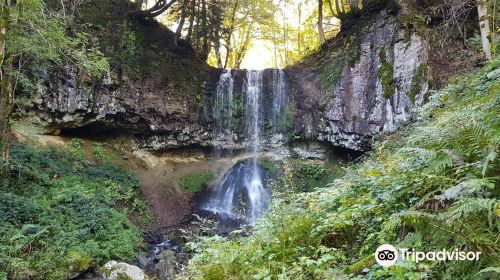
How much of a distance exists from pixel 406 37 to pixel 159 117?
11.0 metres

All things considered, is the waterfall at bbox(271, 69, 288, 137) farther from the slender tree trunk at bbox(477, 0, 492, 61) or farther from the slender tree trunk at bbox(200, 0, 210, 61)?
the slender tree trunk at bbox(477, 0, 492, 61)

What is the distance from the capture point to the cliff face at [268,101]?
12297 mm

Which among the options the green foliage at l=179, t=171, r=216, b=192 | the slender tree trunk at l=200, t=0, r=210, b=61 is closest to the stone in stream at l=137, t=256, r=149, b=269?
the green foliage at l=179, t=171, r=216, b=192

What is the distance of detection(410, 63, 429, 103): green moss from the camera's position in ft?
37.1

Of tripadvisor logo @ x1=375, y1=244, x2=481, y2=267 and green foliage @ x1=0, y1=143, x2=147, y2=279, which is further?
green foliage @ x1=0, y1=143, x2=147, y2=279

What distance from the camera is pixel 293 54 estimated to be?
2531 centimetres

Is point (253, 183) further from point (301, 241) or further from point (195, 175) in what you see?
point (301, 241)

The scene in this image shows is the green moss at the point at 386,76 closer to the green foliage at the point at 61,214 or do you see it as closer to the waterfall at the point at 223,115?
the waterfall at the point at 223,115

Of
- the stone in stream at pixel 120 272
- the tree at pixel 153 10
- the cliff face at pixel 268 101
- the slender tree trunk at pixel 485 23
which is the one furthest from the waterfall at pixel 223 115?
the slender tree trunk at pixel 485 23

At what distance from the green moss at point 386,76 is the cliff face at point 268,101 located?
4cm

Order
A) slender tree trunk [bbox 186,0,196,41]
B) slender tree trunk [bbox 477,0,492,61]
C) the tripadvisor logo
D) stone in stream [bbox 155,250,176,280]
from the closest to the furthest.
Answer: the tripadvisor logo
slender tree trunk [bbox 477,0,492,61]
stone in stream [bbox 155,250,176,280]
slender tree trunk [bbox 186,0,196,41]

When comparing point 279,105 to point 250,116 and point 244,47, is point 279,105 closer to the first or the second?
point 250,116

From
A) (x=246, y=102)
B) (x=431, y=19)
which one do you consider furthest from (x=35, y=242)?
(x=431, y=19)

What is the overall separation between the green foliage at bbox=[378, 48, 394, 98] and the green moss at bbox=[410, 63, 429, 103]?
0.81 metres
